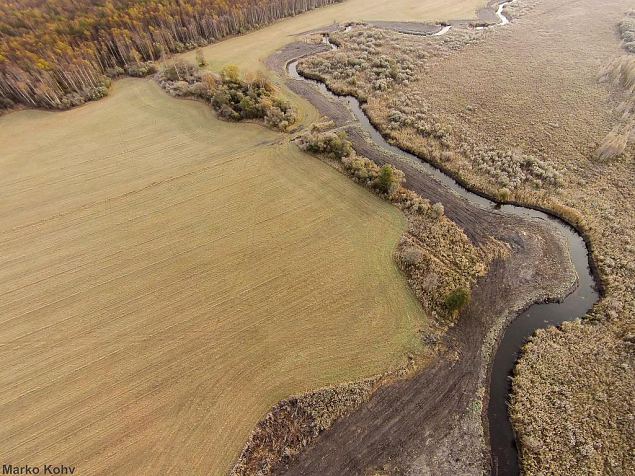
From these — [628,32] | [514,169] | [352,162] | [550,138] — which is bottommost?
[514,169]

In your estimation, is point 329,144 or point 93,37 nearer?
point 329,144

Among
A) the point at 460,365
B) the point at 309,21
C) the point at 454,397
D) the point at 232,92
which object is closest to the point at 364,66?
the point at 232,92

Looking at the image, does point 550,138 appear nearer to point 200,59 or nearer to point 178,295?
point 178,295

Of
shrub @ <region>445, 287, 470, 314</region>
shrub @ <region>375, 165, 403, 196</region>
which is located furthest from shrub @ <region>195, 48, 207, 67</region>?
shrub @ <region>445, 287, 470, 314</region>

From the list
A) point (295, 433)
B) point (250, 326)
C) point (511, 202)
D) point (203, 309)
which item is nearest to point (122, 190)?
point (203, 309)

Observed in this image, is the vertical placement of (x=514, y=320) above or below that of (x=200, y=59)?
below

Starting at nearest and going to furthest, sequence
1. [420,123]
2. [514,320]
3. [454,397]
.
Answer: [454,397]
[514,320]
[420,123]

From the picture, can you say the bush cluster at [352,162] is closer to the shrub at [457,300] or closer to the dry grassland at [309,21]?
the dry grassland at [309,21]
